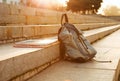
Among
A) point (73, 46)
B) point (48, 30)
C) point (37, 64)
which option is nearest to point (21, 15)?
point (48, 30)

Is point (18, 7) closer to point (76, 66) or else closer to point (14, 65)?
point (76, 66)

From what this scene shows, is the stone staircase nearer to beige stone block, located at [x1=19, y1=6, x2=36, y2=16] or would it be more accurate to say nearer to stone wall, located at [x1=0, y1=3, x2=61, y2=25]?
stone wall, located at [x1=0, y1=3, x2=61, y2=25]

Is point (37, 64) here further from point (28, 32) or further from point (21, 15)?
point (21, 15)

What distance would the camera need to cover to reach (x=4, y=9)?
6398 millimetres

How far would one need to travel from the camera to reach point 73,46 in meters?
4.82

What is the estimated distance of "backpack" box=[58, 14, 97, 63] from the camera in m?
4.74

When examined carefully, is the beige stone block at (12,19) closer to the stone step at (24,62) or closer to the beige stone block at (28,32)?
the beige stone block at (28,32)

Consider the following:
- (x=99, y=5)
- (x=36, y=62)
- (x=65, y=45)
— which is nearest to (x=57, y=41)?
(x=65, y=45)

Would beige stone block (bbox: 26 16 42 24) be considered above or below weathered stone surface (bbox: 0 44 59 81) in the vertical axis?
above

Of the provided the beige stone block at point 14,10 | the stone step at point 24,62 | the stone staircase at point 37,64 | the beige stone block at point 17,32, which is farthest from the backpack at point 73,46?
the beige stone block at point 14,10

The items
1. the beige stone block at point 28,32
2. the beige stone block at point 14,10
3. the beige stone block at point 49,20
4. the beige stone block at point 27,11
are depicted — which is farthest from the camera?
the beige stone block at point 49,20

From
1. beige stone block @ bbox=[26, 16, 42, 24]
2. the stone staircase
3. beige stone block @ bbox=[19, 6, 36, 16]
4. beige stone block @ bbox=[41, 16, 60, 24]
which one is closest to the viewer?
the stone staircase

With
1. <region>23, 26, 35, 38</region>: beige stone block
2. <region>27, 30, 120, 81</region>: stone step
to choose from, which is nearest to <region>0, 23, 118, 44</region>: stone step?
<region>23, 26, 35, 38</region>: beige stone block

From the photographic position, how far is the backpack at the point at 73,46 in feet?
15.6
